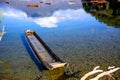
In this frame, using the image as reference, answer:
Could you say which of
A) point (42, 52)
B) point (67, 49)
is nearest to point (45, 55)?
point (42, 52)

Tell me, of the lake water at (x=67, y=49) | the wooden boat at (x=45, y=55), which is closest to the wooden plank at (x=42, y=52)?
the wooden boat at (x=45, y=55)

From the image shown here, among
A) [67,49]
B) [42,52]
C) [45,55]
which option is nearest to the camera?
[45,55]

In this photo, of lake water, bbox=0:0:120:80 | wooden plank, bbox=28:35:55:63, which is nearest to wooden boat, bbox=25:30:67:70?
wooden plank, bbox=28:35:55:63

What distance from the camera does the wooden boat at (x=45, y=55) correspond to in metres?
24.4

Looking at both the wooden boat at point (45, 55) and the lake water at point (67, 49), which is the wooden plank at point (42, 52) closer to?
the wooden boat at point (45, 55)

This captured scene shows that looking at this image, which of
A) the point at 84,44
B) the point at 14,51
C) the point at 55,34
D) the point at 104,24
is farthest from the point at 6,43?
the point at 104,24

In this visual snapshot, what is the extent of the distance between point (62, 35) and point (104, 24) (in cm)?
1482

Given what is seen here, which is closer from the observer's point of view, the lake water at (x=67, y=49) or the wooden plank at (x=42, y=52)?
the lake water at (x=67, y=49)

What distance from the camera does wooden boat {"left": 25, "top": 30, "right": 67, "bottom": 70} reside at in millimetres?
24431

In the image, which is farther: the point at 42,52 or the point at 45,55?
the point at 42,52

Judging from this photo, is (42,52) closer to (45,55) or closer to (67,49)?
(45,55)

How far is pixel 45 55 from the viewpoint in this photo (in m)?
29.6

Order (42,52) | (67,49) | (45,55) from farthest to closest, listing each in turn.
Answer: (67,49) < (42,52) < (45,55)

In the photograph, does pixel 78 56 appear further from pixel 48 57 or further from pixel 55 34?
pixel 55 34
